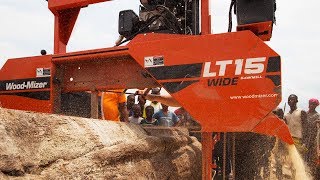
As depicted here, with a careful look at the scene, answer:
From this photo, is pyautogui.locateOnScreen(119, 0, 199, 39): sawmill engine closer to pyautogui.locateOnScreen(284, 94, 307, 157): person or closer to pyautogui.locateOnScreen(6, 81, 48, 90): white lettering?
pyautogui.locateOnScreen(6, 81, 48, 90): white lettering

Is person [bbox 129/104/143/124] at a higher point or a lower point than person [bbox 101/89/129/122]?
lower

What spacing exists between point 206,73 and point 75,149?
4.33ft

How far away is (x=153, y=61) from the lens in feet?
10.3

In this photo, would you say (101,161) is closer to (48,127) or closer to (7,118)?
(48,127)

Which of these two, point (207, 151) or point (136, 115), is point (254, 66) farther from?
point (136, 115)

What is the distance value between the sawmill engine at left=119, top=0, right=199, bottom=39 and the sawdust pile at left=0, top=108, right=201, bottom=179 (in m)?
1.11

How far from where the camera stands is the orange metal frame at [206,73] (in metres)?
2.76

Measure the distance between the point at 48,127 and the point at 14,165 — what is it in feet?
1.08

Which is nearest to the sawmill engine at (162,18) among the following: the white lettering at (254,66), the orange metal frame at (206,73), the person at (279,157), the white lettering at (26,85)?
the orange metal frame at (206,73)

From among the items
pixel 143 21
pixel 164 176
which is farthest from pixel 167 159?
pixel 143 21

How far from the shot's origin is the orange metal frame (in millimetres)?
2762

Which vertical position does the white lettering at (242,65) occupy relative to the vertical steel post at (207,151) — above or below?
above

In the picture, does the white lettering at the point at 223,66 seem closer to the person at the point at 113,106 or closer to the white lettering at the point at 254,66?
the white lettering at the point at 254,66

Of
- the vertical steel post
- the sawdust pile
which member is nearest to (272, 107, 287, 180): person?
the vertical steel post
